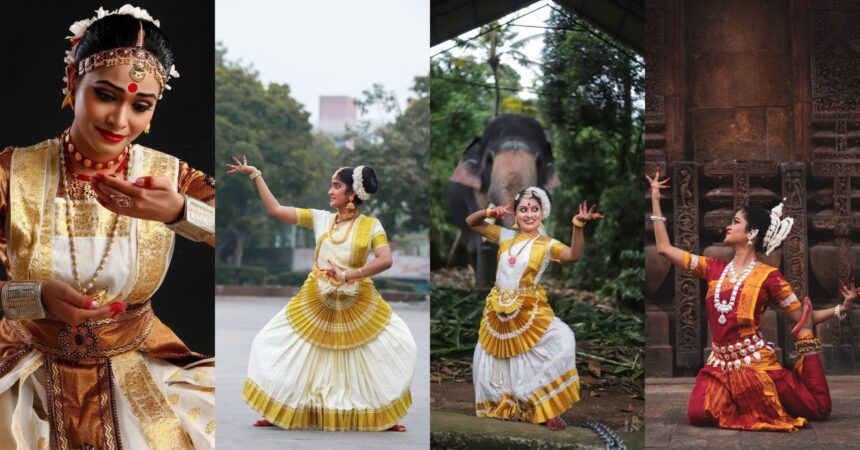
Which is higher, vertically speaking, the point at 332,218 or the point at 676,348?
the point at 332,218

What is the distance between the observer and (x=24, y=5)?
18.6ft

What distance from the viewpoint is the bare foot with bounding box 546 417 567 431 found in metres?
6.81

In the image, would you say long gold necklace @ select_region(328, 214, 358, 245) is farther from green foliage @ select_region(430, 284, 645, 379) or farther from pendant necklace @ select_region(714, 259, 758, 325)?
pendant necklace @ select_region(714, 259, 758, 325)

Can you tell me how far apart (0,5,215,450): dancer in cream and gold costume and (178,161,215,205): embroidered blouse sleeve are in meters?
0.04

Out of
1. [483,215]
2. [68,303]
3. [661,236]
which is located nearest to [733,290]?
[661,236]

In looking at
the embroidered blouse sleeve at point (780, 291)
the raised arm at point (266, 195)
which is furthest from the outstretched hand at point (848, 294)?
the raised arm at point (266, 195)

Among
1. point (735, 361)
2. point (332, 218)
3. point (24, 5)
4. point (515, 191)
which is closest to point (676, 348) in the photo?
point (735, 361)

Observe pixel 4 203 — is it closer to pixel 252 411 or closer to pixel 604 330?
pixel 252 411

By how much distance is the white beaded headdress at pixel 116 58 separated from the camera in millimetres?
5301

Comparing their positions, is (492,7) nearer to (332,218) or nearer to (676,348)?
(332,218)

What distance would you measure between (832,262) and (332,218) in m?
2.99

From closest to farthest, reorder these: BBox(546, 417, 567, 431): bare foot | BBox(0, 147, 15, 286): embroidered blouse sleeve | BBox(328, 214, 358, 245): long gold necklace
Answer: BBox(0, 147, 15, 286): embroidered blouse sleeve < BBox(546, 417, 567, 431): bare foot < BBox(328, 214, 358, 245): long gold necklace

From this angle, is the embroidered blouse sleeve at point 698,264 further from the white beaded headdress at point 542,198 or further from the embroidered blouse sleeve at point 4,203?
the embroidered blouse sleeve at point 4,203

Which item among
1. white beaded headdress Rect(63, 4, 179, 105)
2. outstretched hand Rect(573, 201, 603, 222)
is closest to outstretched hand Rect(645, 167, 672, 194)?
outstretched hand Rect(573, 201, 603, 222)
